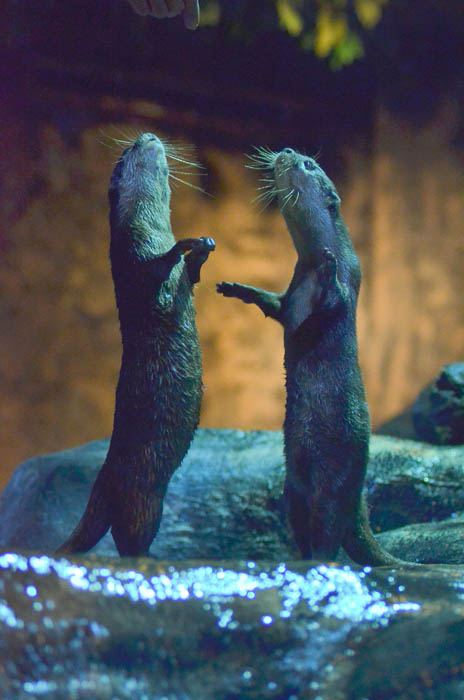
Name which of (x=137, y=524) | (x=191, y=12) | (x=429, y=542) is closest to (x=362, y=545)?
(x=429, y=542)

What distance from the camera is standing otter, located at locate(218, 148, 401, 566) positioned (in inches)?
73.5

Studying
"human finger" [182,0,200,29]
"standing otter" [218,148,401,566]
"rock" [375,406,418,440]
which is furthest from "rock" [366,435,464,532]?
"human finger" [182,0,200,29]

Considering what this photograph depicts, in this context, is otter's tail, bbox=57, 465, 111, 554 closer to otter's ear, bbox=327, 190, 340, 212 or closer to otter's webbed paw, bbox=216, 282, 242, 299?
otter's webbed paw, bbox=216, 282, 242, 299

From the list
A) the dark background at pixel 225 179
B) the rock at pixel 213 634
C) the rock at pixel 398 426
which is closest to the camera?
the rock at pixel 213 634

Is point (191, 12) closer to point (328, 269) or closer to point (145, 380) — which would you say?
point (328, 269)

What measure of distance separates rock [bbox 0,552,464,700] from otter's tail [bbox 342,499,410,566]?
56 centimetres

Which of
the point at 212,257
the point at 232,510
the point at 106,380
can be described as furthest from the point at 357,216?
the point at 232,510

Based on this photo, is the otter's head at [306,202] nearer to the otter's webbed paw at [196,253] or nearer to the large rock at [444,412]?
the otter's webbed paw at [196,253]

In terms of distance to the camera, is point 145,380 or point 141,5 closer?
point 145,380

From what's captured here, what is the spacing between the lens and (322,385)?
1920 mm

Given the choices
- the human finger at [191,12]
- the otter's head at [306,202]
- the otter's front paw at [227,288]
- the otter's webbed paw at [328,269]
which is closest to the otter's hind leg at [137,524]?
the otter's front paw at [227,288]

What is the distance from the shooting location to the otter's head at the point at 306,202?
2039 mm

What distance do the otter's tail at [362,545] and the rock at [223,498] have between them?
0.34 metres

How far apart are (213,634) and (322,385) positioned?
84cm
